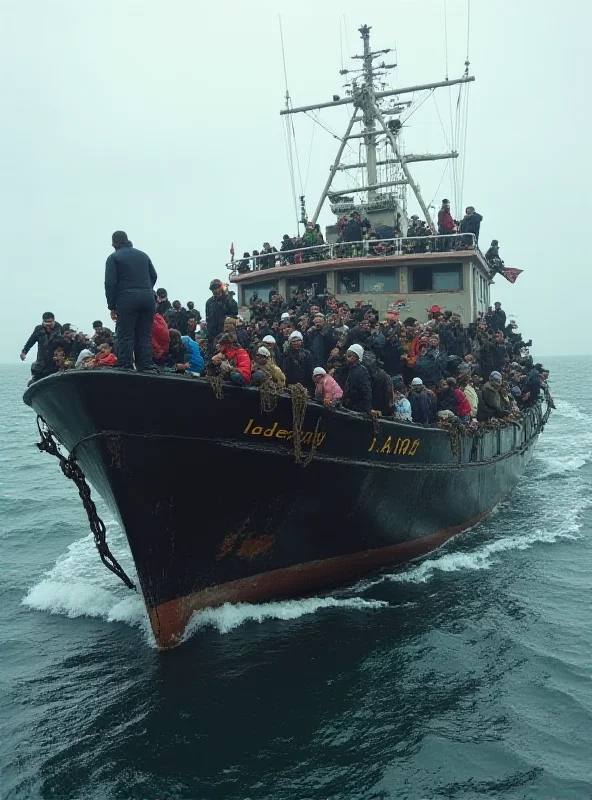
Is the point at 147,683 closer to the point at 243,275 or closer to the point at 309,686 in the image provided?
the point at 309,686

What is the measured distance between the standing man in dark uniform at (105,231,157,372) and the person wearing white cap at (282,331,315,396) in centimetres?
277

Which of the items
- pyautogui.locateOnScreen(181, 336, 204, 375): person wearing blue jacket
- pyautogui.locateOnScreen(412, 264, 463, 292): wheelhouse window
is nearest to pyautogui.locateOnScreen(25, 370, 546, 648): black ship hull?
pyautogui.locateOnScreen(181, 336, 204, 375): person wearing blue jacket

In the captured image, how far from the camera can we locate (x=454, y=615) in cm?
1020

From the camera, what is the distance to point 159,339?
8828 millimetres

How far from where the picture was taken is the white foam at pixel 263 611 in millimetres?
9352

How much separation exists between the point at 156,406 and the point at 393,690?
418cm

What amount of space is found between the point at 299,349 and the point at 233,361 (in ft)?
6.26

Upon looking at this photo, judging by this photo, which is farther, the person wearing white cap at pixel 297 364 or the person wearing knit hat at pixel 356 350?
the person wearing white cap at pixel 297 364

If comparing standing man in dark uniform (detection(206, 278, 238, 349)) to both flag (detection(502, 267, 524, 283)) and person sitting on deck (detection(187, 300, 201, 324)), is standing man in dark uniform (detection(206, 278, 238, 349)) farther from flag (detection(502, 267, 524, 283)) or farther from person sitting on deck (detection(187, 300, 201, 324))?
flag (detection(502, 267, 524, 283))

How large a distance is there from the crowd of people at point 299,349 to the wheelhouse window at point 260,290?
1246 mm

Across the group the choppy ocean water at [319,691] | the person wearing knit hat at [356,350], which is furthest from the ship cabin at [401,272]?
the person wearing knit hat at [356,350]

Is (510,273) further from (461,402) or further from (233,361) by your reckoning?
(233,361)

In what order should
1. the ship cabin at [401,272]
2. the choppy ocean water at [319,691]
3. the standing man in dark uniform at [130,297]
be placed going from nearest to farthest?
the choppy ocean water at [319,691] → the standing man in dark uniform at [130,297] → the ship cabin at [401,272]

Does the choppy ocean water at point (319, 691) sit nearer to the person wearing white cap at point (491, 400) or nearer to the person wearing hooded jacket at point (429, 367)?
the person wearing white cap at point (491, 400)
